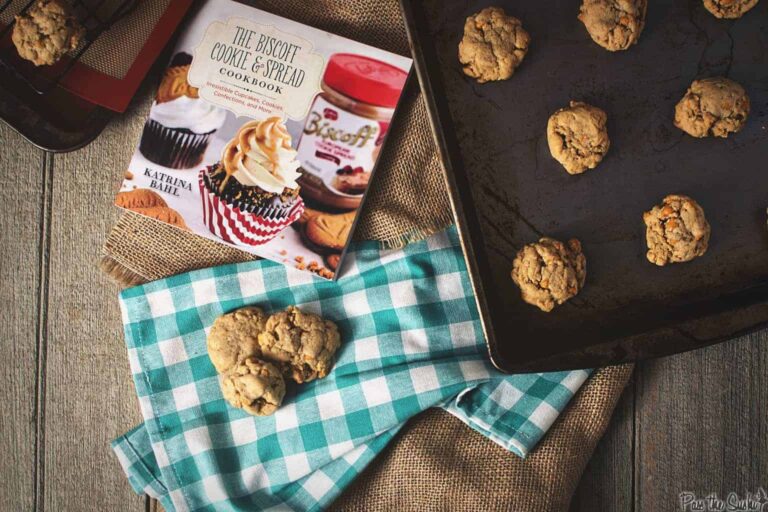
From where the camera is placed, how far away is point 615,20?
3.70 ft

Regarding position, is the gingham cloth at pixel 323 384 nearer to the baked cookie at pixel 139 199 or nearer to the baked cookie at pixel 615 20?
the baked cookie at pixel 139 199

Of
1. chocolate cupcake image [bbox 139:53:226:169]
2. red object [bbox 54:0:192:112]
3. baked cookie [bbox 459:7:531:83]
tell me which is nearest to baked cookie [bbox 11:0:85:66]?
A: red object [bbox 54:0:192:112]

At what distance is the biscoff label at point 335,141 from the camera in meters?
1.25

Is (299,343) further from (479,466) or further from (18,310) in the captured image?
(18,310)

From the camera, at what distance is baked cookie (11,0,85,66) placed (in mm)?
1170

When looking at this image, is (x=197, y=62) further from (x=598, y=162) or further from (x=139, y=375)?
(x=598, y=162)

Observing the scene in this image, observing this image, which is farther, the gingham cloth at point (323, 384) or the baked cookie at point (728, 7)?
the gingham cloth at point (323, 384)

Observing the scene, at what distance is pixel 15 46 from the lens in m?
1.23

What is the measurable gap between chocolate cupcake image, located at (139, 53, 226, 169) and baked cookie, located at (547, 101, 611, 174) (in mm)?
636

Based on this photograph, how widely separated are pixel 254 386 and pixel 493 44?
75cm

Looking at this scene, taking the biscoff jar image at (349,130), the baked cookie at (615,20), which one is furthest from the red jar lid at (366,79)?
the baked cookie at (615,20)

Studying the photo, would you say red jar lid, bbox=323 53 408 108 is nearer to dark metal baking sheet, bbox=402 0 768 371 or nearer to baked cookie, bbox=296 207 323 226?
dark metal baking sheet, bbox=402 0 768 371

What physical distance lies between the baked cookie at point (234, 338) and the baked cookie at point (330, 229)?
0.62 feet

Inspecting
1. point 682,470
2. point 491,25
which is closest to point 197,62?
point 491,25
